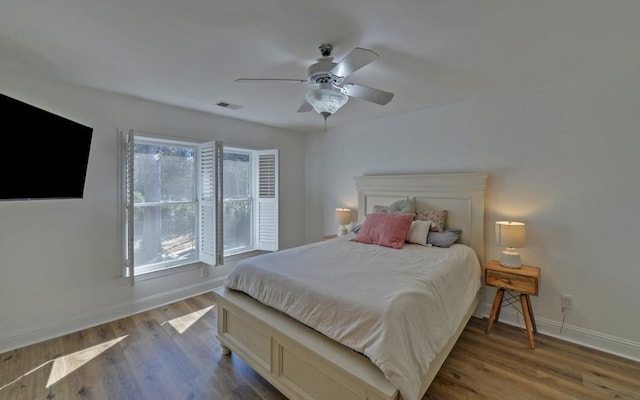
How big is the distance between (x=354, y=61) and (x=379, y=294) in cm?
151

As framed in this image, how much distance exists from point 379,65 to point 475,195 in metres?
1.88

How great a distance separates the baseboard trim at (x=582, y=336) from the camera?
2.40 m

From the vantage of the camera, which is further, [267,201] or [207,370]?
[267,201]

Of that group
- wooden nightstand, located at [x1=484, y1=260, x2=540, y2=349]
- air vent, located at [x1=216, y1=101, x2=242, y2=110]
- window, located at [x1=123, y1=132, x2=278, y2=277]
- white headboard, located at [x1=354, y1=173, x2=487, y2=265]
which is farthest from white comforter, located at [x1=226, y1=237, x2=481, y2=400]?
air vent, located at [x1=216, y1=101, x2=242, y2=110]

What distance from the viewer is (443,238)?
3.02 meters

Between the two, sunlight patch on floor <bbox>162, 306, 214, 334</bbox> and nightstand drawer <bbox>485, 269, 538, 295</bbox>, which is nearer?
nightstand drawer <bbox>485, 269, 538, 295</bbox>

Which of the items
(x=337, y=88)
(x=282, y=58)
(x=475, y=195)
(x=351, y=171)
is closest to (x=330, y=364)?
(x=337, y=88)

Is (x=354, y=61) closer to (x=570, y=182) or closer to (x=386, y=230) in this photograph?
(x=386, y=230)

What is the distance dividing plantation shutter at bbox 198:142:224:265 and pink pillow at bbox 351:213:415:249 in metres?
1.82

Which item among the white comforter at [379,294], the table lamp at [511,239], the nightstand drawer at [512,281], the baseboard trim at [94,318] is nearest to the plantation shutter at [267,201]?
the baseboard trim at [94,318]

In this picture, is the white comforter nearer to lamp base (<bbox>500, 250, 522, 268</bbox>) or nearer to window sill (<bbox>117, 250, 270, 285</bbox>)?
lamp base (<bbox>500, 250, 522, 268</bbox>)

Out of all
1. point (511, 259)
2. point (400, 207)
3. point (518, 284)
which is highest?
point (400, 207)

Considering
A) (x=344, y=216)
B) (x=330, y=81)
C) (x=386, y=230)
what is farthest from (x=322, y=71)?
(x=344, y=216)

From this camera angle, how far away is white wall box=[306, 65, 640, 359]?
7.93 feet
